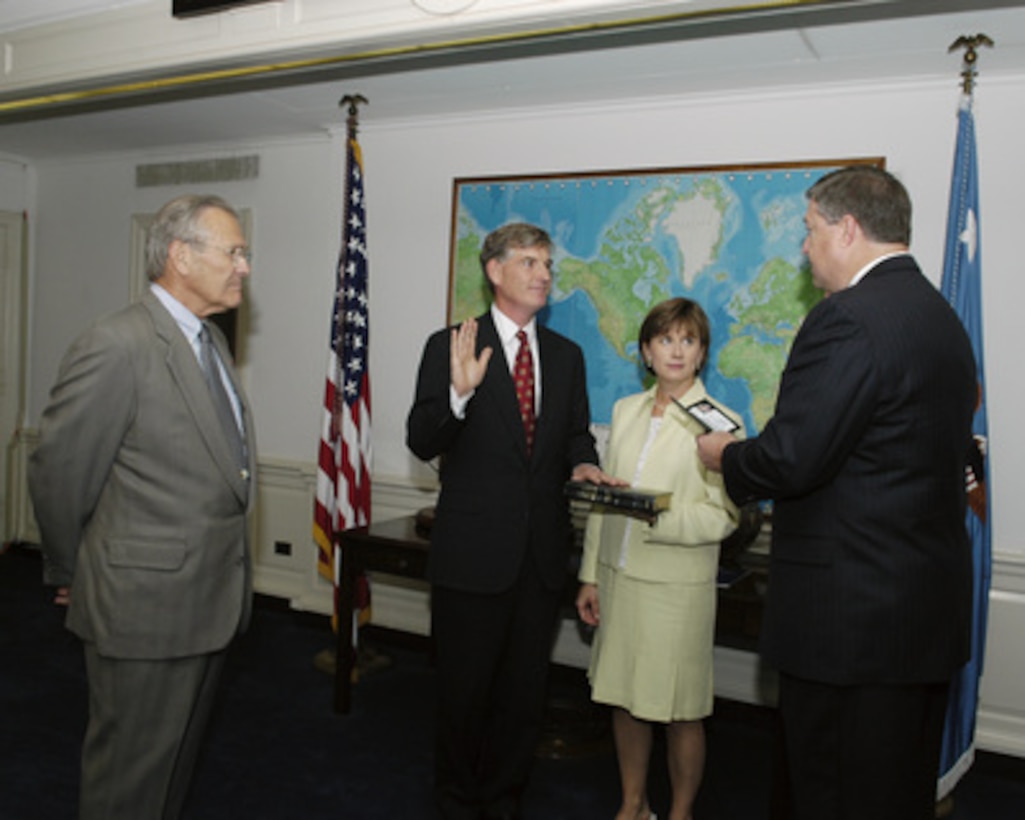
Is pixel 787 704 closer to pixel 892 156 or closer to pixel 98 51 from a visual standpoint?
pixel 892 156

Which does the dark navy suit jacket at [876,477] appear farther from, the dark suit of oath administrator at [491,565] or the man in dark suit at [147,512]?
the man in dark suit at [147,512]

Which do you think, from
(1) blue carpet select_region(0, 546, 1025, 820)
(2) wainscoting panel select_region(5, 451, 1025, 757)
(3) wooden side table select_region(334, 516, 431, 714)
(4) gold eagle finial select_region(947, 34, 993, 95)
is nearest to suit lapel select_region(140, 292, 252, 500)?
(1) blue carpet select_region(0, 546, 1025, 820)

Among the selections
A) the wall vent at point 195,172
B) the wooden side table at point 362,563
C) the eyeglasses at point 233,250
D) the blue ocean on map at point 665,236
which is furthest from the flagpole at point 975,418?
the wall vent at point 195,172

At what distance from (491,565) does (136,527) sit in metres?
0.94

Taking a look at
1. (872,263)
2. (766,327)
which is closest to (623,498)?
(872,263)

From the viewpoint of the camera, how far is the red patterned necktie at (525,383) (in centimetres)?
266

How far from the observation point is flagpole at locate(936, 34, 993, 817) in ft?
10.1

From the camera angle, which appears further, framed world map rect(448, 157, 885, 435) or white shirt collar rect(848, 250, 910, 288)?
framed world map rect(448, 157, 885, 435)

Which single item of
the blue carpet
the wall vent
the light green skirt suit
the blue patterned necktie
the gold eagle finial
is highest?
the gold eagle finial

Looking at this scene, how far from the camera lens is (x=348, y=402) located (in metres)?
4.26

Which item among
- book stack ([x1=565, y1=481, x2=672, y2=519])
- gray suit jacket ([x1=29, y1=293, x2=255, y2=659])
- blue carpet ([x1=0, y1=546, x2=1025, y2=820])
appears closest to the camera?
gray suit jacket ([x1=29, y1=293, x2=255, y2=659])

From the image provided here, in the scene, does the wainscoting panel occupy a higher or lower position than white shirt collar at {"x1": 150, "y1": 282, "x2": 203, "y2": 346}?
lower

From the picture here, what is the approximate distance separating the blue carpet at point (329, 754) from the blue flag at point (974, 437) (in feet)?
0.96

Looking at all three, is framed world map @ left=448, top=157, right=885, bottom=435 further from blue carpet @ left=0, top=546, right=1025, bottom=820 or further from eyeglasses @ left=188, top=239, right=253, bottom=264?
eyeglasses @ left=188, top=239, right=253, bottom=264
